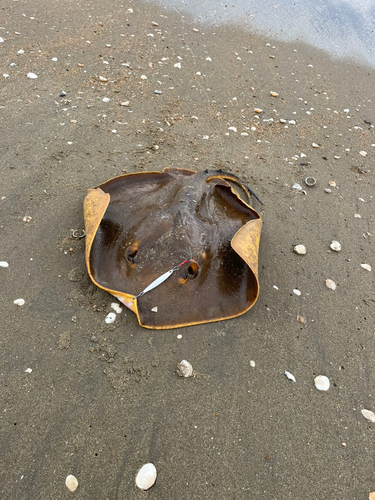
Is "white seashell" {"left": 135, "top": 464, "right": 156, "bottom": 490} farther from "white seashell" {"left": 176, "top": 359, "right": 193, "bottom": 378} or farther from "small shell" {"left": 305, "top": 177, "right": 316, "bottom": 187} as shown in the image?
"small shell" {"left": 305, "top": 177, "right": 316, "bottom": 187}

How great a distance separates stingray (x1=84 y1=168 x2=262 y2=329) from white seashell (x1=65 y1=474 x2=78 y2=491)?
1113mm

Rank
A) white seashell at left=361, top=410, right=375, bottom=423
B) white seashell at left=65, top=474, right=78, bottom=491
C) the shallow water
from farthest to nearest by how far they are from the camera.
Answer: the shallow water
white seashell at left=361, top=410, right=375, bottom=423
white seashell at left=65, top=474, right=78, bottom=491

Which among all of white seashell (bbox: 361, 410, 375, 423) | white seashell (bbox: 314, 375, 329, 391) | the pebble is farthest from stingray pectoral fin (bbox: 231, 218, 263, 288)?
white seashell (bbox: 361, 410, 375, 423)

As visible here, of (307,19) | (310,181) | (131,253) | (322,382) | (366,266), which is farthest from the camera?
(307,19)

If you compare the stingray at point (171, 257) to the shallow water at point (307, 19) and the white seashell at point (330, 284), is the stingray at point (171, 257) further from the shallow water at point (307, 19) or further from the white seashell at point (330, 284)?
the shallow water at point (307, 19)

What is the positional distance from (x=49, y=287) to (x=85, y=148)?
234 cm

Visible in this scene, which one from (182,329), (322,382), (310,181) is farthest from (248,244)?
(310,181)

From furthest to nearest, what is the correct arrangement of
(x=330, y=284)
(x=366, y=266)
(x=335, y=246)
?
1. (x=335, y=246)
2. (x=366, y=266)
3. (x=330, y=284)

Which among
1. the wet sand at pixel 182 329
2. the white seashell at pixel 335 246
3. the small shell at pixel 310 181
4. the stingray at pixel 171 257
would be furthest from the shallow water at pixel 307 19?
the stingray at pixel 171 257

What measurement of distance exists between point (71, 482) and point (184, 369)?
3.49 feet

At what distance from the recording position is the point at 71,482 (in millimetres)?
1934

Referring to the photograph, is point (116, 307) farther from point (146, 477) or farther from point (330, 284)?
point (330, 284)

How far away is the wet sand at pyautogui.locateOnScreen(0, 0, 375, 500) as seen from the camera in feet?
6.91

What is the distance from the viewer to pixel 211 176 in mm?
3723
